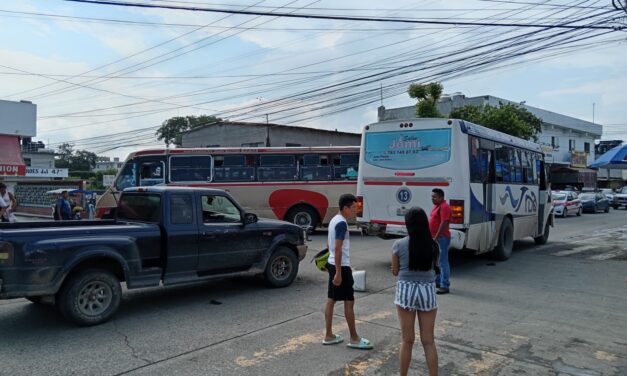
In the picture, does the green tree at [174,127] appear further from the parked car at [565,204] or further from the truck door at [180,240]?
the truck door at [180,240]

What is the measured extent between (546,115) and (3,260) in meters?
49.5

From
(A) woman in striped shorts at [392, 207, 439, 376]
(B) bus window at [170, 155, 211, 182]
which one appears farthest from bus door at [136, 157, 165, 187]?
(A) woman in striped shorts at [392, 207, 439, 376]

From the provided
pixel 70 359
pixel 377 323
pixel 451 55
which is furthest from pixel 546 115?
pixel 70 359

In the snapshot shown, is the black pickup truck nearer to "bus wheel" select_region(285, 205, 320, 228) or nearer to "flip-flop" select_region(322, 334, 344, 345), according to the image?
"flip-flop" select_region(322, 334, 344, 345)

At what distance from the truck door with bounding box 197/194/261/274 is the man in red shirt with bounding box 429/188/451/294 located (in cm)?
296

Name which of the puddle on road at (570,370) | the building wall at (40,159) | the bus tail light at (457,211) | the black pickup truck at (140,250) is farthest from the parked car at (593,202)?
the building wall at (40,159)

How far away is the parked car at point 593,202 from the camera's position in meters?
32.1

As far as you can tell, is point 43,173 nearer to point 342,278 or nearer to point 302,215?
point 302,215

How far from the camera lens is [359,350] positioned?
5.36 meters

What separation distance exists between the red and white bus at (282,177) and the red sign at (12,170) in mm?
15628

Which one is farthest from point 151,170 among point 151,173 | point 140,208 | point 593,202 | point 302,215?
point 593,202

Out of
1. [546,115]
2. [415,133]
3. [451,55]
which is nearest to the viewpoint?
[415,133]

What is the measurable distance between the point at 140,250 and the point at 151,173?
10.5 metres

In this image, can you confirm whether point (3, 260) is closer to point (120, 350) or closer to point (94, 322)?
point (94, 322)
